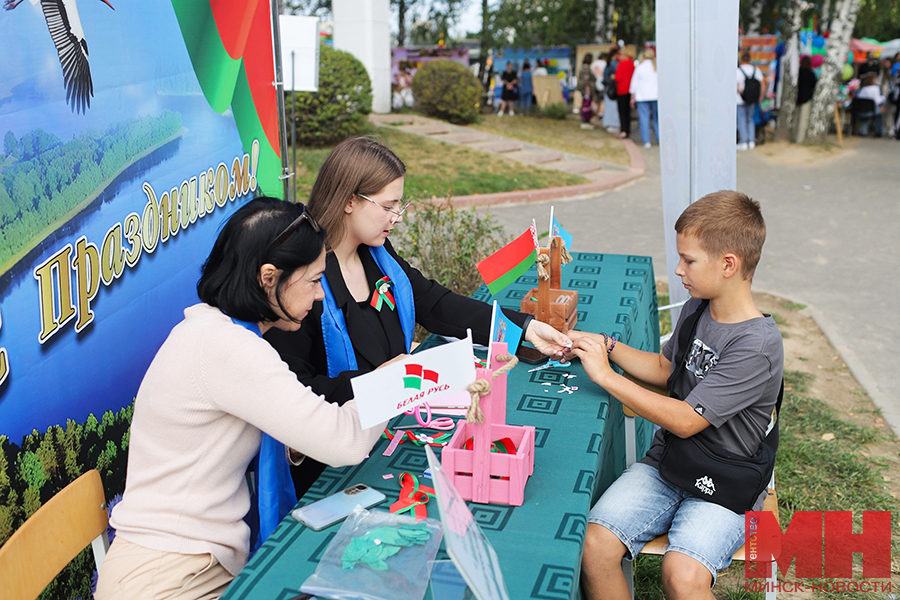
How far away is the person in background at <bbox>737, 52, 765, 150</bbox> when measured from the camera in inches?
516

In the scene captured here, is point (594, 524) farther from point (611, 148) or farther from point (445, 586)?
point (611, 148)

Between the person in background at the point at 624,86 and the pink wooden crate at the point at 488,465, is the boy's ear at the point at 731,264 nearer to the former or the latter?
the pink wooden crate at the point at 488,465

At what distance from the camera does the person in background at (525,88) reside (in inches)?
797

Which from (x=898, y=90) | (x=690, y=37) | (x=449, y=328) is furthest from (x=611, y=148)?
(x=449, y=328)

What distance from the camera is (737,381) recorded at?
2.18 meters

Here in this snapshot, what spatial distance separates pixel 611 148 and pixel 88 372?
41.9 feet

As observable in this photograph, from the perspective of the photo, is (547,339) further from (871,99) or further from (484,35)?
(484,35)

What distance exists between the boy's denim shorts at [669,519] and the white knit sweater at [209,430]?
857 millimetres

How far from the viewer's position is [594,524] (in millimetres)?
2240

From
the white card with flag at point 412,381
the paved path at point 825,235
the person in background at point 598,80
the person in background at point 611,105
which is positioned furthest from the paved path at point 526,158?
the white card with flag at point 412,381

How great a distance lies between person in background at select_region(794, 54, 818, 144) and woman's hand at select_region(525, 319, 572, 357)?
13510 mm

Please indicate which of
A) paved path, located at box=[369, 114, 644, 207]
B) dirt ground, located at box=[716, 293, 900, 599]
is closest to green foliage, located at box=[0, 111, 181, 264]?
dirt ground, located at box=[716, 293, 900, 599]

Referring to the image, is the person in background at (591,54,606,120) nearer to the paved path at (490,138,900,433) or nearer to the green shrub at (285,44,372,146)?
the paved path at (490,138,900,433)

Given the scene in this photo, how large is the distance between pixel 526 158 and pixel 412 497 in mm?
11223
